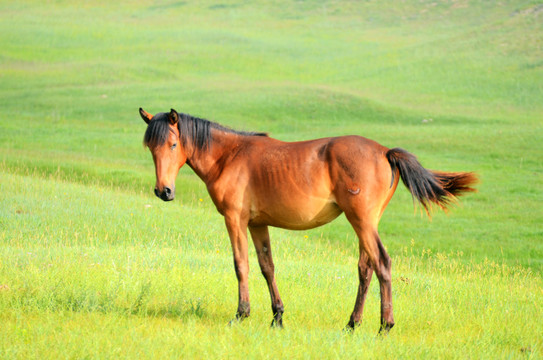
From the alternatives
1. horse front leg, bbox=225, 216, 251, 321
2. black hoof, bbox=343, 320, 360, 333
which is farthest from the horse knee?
black hoof, bbox=343, 320, 360, 333

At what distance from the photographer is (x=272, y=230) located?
1434 centimetres

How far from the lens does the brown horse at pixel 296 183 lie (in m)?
5.76

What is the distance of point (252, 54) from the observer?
192 ft

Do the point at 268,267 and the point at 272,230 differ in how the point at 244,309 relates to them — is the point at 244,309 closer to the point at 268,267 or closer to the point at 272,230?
the point at 268,267

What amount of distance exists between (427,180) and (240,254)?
195 centimetres

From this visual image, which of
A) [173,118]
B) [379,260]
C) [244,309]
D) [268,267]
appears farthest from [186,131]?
[379,260]

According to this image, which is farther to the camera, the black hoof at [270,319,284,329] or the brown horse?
the black hoof at [270,319,284,329]

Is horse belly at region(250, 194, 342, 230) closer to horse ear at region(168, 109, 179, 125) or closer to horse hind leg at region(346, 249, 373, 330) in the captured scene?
horse hind leg at region(346, 249, 373, 330)

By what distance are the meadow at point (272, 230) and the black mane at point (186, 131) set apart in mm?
1600

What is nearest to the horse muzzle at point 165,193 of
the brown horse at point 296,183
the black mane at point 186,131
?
the brown horse at point 296,183

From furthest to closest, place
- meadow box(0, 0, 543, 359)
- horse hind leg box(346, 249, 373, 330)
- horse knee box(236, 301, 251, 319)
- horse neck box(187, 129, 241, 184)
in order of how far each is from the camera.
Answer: horse neck box(187, 129, 241, 184), horse knee box(236, 301, 251, 319), horse hind leg box(346, 249, 373, 330), meadow box(0, 0, 543, 359)

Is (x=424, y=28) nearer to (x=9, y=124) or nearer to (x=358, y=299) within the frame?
(x=9, y=124)

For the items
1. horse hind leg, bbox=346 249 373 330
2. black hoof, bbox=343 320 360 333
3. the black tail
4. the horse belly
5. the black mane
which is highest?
the black mane

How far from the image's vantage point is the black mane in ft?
19.9
